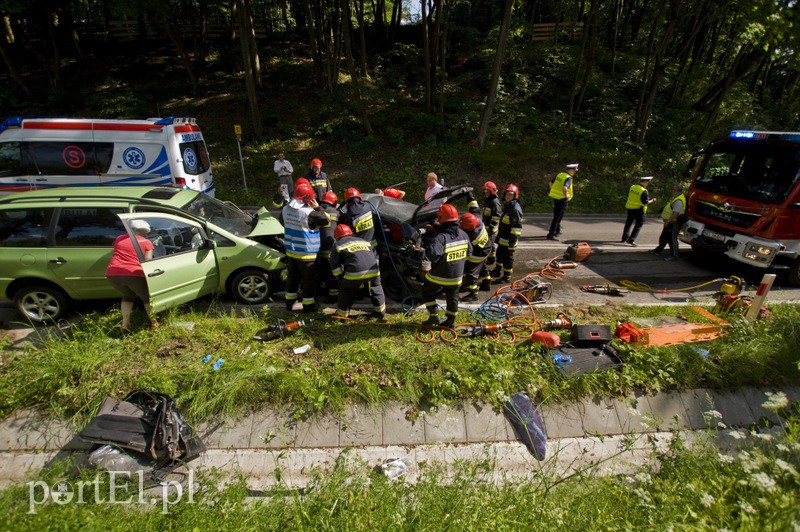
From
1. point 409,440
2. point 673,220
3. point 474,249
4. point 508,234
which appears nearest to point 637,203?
point 673,220

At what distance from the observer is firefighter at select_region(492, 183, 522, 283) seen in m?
6.82

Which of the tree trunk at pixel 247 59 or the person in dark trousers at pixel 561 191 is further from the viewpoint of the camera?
the tree trunk at pixel 247 59

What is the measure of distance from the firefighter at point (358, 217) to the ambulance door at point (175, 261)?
201 cm

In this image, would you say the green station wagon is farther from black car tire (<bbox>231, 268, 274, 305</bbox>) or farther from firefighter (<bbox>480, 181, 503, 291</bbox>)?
firefighter (<bbox>480, 181, 503, 291</bbox>)

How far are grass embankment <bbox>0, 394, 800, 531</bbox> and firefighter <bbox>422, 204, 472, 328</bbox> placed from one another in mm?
2215

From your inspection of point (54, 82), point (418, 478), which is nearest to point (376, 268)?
point (418, 478)

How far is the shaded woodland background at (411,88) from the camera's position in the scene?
544 inches

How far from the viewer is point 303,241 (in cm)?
538

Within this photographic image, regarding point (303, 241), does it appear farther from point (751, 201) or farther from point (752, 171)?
point (752, 171)

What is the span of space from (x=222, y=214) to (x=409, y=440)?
4637 mm

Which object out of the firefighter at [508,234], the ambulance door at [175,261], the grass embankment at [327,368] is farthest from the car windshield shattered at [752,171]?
the ambulance door at [175,261]

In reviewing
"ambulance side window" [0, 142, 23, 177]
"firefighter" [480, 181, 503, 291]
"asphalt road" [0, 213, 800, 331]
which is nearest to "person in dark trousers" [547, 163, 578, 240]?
"asphalt road" [0, 213, 800, 331]

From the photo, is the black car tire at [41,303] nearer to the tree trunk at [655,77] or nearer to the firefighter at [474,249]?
the firefighter at [474,249]

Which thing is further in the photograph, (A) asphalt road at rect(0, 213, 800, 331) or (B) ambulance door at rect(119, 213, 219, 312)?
(A) asphalt road at rect(0, 213, 800, 331)
